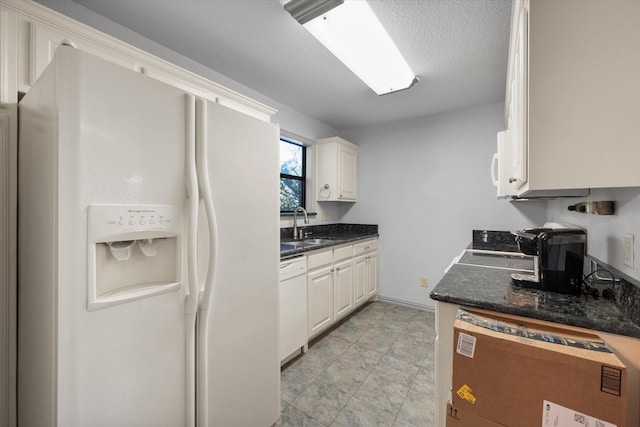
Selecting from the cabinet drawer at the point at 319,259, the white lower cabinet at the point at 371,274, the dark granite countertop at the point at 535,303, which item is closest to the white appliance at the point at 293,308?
the cabinet drawer at the point at 319,259

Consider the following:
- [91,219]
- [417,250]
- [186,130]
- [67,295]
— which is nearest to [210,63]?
[186,130]

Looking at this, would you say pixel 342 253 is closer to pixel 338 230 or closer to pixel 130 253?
pixel 338 230

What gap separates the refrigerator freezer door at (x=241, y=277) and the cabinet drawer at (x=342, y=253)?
4.03 feet

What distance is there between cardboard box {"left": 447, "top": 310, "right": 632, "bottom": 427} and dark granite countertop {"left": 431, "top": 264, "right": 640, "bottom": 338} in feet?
0.17

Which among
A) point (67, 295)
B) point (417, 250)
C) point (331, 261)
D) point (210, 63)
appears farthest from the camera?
point (417, 250)

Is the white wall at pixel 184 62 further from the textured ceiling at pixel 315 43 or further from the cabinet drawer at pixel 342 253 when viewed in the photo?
the cabinet drawer at pixel 342 253

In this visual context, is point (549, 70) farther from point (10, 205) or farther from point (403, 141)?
point (403, 141)

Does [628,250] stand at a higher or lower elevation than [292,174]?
lower

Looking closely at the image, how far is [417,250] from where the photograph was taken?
3225 mm

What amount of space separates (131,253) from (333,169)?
2578 mm

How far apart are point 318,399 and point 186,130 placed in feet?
5.71

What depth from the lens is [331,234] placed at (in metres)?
3.50

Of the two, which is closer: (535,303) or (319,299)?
(535,303)

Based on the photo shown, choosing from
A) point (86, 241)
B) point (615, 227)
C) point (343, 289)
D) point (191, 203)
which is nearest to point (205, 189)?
point (191, 203)
